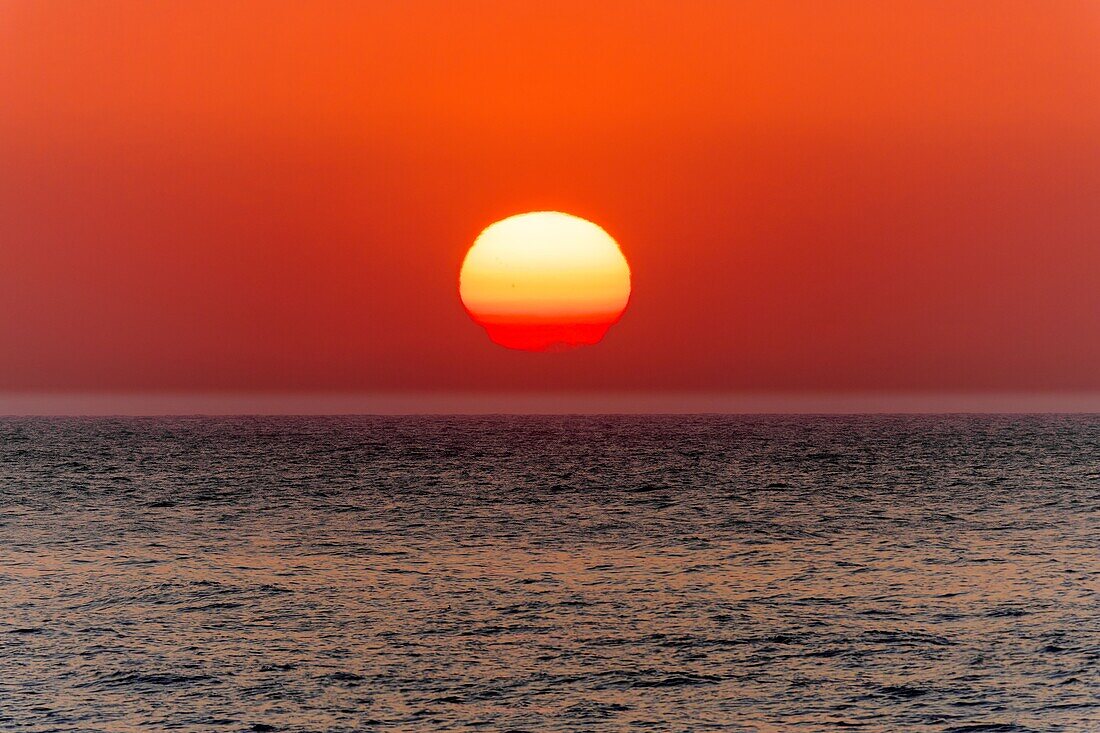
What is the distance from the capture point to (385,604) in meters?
33.4

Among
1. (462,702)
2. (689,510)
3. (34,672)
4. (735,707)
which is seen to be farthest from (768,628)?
(689,510)

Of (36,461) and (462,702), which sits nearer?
(462,702)

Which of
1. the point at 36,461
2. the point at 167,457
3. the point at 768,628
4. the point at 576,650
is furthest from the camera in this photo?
the point at 167,457

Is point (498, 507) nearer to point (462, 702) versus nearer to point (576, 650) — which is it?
point (576, 650)

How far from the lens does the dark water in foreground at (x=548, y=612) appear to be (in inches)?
898

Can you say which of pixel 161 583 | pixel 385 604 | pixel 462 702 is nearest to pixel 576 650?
pixel 462 702

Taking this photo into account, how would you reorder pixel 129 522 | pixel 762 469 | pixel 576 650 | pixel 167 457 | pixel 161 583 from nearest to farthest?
pixel 576 650 < pixel 161 583 < pixel 129 522 < pixel 762 469 < pixel 167 457

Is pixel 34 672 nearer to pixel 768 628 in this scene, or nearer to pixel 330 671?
pixel 330 671

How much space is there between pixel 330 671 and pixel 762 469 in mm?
87328

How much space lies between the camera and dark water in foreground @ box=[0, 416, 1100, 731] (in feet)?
74.8

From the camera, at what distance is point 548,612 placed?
32031 millimetres

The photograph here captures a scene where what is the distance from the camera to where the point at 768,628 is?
1180 inches

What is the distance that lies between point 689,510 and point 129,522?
2749 centimetres

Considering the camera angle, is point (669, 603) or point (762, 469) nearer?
point (669, 603)
